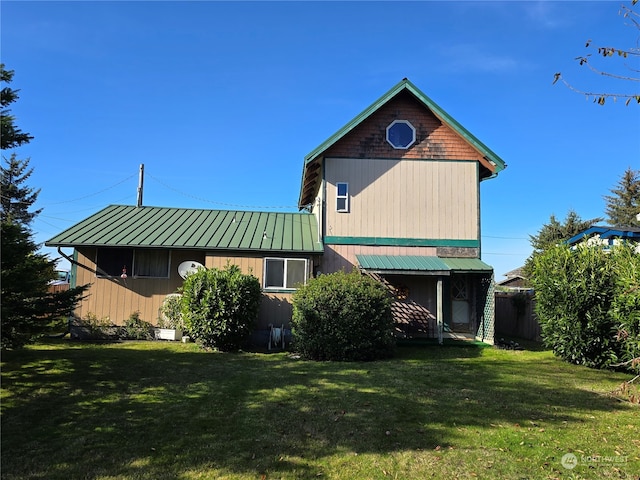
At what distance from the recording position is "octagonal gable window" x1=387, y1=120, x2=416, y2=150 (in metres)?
16.0

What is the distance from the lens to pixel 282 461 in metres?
4.95

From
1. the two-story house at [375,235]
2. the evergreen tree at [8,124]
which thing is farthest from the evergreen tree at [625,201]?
the evergreen tree at [8,124]

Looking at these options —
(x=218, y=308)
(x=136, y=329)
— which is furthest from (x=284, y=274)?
(x=136, y=329)

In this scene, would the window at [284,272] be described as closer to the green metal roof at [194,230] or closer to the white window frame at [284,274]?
the white window frame at [284,274]

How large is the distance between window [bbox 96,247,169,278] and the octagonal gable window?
29.2 feet

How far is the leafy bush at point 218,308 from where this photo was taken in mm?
12164

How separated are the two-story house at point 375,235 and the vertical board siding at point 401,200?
0.12ft

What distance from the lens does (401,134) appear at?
16.1 meters

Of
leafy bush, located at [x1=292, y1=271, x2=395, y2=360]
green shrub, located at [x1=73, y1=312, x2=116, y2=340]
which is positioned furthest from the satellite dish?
leafy bush, located at [x1=292, y1=271, x2=395, y2=360]

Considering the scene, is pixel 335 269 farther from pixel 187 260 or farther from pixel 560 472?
pixel 560 472

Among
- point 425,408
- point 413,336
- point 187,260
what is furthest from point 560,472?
point 187,260

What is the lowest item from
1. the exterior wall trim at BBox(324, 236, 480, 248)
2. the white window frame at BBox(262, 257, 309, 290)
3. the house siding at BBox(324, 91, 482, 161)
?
the white window frame at BBox(262, 257, 309, 290)

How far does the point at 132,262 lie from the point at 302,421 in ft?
35.2

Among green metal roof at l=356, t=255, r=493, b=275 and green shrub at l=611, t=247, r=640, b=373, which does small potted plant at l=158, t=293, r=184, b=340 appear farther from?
green shrub at l=611, t=247, r=640, b=373
